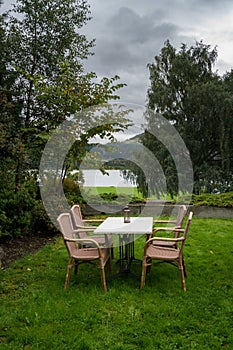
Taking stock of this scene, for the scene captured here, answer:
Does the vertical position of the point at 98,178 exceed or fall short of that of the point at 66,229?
it exceeds it

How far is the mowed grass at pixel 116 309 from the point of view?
2479mm

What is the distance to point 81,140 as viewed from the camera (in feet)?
22.1

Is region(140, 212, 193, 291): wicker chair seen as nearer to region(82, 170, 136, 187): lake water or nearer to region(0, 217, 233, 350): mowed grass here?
region(0, 217, 233, 350): mowed grass

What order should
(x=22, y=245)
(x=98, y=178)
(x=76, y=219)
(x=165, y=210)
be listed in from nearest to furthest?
(x=76, y=219) → (x=22, y=245) → (x=98, y=178) → (x=165, y=210)

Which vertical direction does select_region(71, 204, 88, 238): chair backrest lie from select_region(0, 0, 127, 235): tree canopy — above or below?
below

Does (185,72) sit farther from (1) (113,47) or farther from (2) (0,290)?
(2) (0,290)

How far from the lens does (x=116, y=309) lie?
3.01 meters

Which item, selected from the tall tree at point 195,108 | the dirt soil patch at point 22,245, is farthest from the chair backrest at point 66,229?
the tall tree at point 195,108

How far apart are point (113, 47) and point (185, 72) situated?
4927mm

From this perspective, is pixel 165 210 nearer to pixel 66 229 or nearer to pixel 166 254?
pixel 166 254

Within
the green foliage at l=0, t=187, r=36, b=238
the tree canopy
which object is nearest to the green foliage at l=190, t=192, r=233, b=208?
the tree canopy

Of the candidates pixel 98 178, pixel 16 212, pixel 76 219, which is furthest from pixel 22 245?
pixel 98 178

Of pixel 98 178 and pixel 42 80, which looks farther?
pixel 98 178

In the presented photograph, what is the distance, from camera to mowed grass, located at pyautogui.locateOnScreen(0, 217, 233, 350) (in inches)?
97.6
